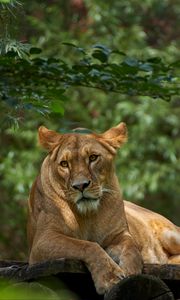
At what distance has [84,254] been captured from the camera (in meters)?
5.23

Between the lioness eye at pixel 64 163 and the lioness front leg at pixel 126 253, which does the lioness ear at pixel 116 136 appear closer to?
the lioness eye at pixel 64 163

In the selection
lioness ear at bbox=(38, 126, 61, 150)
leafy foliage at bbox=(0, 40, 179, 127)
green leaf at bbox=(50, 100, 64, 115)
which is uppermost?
leafy foliage at bbox=(0, 40, 179, 127)

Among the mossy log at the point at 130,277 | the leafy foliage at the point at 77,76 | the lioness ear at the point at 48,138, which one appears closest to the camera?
the mossy log at the point at 130,277

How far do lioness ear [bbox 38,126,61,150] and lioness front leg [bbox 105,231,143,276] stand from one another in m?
0.62

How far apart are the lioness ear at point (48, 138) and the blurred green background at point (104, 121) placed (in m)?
7.47

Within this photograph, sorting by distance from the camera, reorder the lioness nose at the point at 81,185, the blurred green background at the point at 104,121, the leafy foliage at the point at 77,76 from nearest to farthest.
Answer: the lioness nose at the point at 81,185
the leafy foliage at the point at 77,76
the blurred green background at the point at 104,121

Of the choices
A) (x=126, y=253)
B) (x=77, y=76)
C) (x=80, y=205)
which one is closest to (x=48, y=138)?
(x=80, y=205)

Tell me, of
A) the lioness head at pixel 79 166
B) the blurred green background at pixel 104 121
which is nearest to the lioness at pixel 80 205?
the lioness head at pixel 79 166

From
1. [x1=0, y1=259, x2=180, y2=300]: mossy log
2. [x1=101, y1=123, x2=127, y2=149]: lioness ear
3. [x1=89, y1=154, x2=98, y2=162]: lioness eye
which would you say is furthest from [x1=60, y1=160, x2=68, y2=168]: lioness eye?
[x1=0, y1=259, x2=180, y2=300]: mossy log

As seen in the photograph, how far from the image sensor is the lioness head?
5.51 metres

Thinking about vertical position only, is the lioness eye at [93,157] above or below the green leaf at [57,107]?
below

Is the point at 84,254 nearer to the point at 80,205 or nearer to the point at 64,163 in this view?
the point at 80,205

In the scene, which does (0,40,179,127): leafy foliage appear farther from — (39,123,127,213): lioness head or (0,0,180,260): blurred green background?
(0,0,180,260): blurred green background

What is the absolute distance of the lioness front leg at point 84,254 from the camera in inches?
198
